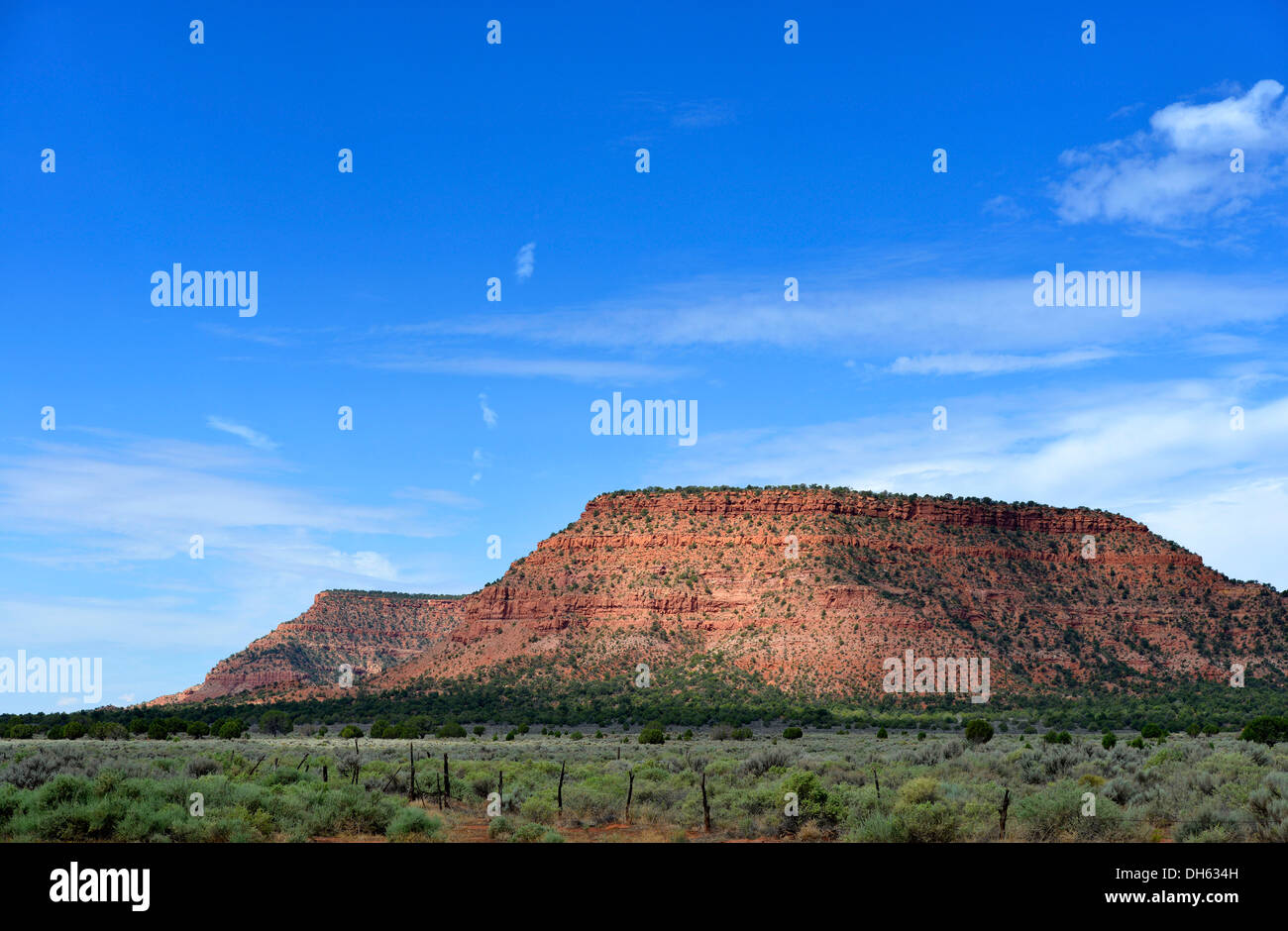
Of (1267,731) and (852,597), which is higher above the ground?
(852,597)

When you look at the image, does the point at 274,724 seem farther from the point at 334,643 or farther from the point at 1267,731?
the point at 334,643

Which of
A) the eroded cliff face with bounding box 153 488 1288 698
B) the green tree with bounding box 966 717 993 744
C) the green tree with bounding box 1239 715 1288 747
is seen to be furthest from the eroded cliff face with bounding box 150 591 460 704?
the green tree with bounding box 1239 715 1288 747

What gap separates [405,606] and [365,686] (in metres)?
65.3

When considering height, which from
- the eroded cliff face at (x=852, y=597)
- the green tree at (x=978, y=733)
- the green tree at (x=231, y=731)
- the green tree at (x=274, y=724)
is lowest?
the green tree at (x=274, y=724)

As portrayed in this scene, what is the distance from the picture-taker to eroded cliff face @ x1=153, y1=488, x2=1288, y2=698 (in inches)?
3376

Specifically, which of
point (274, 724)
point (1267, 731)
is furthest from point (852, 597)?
point (1267, 731)

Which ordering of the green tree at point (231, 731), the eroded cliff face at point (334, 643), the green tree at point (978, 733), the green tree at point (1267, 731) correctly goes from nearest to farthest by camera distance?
the green tree at point (1267, 731) → the green tree at point (978, 733) → the green tree at point (231, 731) → the eroded cliff face at point (334, 643)

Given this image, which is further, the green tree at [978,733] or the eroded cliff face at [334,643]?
the eroded cliff face at [334,643]

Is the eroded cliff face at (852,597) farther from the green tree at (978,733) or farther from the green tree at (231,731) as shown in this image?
the green tree at (978,733)

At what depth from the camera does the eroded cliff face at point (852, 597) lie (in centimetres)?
8575

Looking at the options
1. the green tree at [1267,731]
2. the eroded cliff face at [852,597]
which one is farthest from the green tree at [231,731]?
the green tree at [1267,731]

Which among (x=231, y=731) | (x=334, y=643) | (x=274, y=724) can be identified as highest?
(x=334, y=643)

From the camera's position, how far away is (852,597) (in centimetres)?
8775
